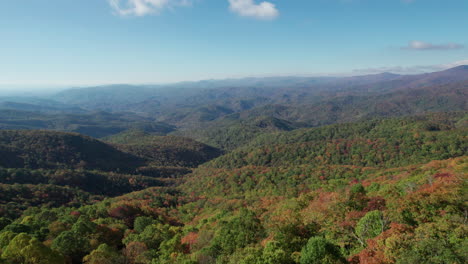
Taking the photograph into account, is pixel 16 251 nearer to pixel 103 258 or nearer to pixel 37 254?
pixel 37 254

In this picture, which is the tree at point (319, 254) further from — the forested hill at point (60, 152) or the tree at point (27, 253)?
the forested hill at point (60, 152)

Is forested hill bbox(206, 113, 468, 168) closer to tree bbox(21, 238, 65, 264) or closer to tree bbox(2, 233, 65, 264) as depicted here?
tree bbox(21, 238, 65, 264)

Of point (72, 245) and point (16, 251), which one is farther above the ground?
point (16, 251)

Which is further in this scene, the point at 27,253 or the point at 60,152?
the point at 60,152


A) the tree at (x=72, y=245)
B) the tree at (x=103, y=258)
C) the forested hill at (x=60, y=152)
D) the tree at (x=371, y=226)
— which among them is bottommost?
the forested hill at (x=60, y=152)

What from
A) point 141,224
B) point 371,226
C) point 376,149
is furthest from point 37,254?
point 376,149

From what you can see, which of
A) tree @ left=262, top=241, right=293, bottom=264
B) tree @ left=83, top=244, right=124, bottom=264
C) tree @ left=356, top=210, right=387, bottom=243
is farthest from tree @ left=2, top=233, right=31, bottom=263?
tree @ left=356, top=210, right=387, bottom=243

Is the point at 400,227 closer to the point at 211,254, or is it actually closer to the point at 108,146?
the point at 211,254

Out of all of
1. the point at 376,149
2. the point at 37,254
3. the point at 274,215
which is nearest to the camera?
the point at 37,254

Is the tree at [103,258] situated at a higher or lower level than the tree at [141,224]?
higher

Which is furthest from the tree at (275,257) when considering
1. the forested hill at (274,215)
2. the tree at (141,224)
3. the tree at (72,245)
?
the tree at (141,224)

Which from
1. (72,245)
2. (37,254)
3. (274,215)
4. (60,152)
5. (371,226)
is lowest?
(60,152)
